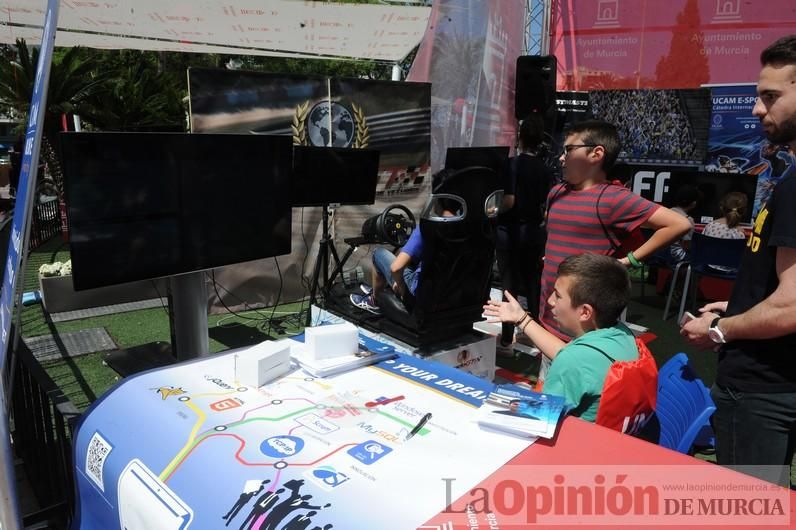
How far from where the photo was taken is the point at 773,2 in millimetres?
6473

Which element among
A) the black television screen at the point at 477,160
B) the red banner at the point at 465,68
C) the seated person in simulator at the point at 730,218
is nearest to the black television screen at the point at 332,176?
the black television screen at the point at 477,160

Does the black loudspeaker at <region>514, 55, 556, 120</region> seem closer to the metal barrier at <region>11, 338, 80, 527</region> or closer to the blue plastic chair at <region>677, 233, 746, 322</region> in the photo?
the blue plastic chair at <region>677, 233, 746, 322</region>

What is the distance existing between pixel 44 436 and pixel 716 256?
4882 millimetres

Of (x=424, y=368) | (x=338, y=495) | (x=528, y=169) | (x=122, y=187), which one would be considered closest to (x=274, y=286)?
(x=528, y=169)

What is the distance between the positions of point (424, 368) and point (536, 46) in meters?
7.17

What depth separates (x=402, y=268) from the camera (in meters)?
3.22

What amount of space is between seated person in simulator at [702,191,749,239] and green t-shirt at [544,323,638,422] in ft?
14.4

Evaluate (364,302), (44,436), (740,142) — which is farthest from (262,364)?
(740,142)

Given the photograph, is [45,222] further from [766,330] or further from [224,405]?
[766,330]

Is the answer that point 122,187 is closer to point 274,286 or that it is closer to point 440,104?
point 274,286

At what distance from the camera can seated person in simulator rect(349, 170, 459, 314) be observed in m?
3.06

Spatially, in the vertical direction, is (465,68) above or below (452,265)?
above

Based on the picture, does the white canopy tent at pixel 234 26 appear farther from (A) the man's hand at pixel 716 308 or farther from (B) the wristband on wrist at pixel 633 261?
(A) the man's hand at pixel 716 308

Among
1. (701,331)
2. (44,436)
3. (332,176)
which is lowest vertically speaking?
(44,436)
